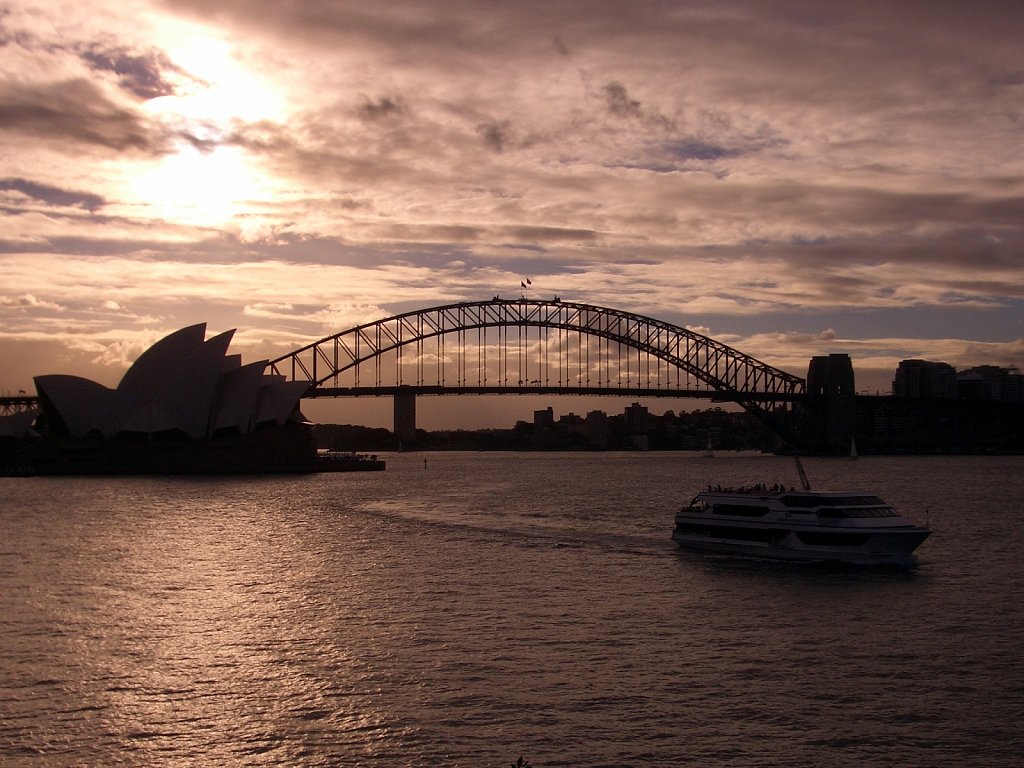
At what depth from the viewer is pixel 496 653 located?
18766 mm

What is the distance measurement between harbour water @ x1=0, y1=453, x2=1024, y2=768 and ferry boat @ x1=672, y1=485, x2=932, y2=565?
95 centimetres

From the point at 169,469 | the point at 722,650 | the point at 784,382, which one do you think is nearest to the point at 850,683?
the point at 722,650

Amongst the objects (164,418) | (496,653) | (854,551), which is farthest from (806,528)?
(164,418)

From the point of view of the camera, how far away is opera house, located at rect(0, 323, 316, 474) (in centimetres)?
8625

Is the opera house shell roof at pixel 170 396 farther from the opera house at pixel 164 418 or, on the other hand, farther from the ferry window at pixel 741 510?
the ferry window at pixel 741 510

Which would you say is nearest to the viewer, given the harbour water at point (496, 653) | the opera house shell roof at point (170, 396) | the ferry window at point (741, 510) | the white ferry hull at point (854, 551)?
the harbour water at point (496, 653)

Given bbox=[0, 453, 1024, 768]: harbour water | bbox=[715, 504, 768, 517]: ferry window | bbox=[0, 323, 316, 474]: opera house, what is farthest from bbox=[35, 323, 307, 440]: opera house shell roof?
bbox=[715, 504, 768, 517]: ferry window

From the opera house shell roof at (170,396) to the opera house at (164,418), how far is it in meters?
0.08

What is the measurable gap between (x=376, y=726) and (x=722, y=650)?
6993 millimetres

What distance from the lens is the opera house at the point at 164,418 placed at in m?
86.2

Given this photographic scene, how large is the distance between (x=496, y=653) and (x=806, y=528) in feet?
47.1

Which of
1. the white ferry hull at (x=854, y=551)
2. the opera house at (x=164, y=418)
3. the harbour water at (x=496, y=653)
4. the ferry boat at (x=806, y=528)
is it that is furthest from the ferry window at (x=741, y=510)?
the opera house at (x=164, y=418)

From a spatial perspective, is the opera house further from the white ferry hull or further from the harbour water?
the white ferry hull

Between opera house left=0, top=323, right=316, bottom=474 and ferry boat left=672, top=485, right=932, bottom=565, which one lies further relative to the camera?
opera house left=0, top=323, right=316, bottom=474
